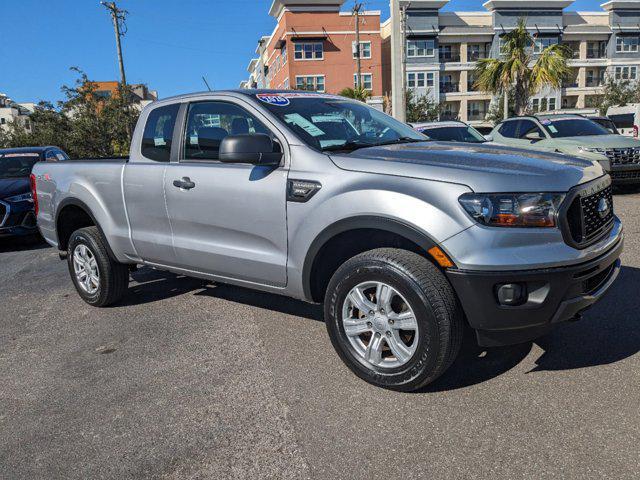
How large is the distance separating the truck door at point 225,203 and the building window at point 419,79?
56.5m

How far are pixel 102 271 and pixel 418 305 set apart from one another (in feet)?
10.6

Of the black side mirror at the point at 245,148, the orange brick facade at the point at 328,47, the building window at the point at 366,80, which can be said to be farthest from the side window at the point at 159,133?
the building window at the point at 366,80

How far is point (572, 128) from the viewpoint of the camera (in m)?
11.3

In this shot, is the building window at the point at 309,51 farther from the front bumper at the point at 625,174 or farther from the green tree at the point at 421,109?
the front bumper at the point at 625,174

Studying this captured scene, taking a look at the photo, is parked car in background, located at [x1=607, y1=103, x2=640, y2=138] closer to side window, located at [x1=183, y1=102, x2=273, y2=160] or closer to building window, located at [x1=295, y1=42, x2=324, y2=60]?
side window, located at [x1=183, y1=102, x2=273, y2=160]

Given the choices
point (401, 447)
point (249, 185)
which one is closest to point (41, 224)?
point (249, 185)

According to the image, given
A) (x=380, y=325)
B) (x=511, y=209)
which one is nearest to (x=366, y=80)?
(x=380, y=325)

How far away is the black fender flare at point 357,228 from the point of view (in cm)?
288

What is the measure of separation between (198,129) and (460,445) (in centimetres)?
296

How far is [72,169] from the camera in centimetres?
515

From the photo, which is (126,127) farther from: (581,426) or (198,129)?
(581,426)

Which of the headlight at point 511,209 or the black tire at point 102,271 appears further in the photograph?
the black tire at point 102,271

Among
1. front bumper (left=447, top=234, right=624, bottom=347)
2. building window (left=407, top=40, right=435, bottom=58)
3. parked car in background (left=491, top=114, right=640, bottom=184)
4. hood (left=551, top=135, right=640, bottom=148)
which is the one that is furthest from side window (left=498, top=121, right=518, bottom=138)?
building window (left=407, top=40, right=435, bottom=58)

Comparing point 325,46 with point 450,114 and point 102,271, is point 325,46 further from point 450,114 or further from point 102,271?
point 102,271
